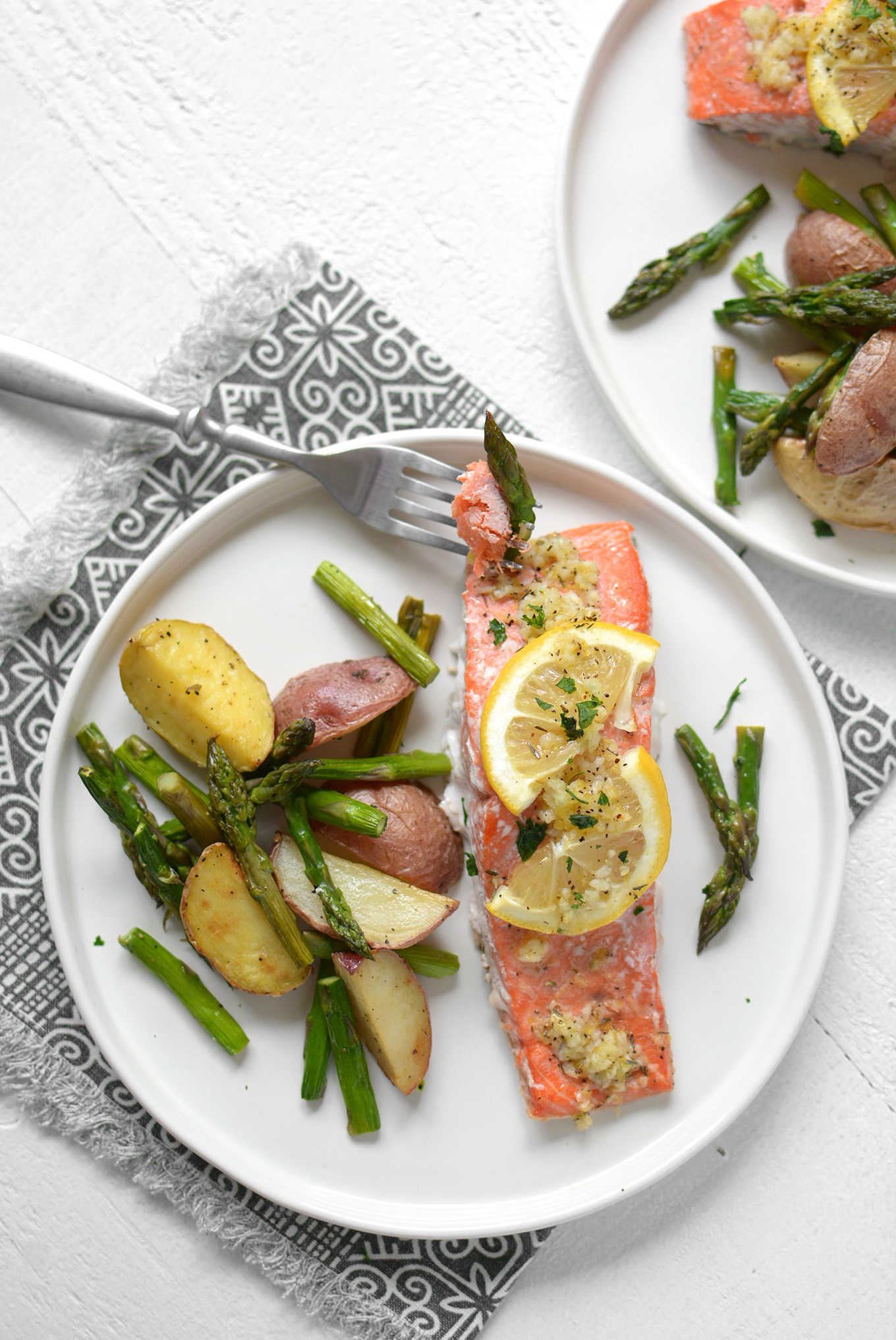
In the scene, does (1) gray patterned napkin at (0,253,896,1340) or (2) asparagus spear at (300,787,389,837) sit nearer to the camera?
(2) asparagus spear at (300,787,389,837)

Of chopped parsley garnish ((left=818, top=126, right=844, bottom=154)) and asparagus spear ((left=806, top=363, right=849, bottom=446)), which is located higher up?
chopped parsley garnish ((left=818, top=126, right=844, bottom=154))

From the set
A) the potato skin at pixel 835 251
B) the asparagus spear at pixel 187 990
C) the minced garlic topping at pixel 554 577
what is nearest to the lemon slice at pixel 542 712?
the minced garlic topping at pixel 554 577

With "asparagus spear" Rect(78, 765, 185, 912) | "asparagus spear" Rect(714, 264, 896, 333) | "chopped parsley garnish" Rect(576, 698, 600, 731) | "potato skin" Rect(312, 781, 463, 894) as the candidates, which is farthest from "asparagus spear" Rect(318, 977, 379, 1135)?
"asparagus spear" Rect(714, 264, 896, 333)

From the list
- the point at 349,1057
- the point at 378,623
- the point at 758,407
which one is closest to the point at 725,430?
the point at 758,407

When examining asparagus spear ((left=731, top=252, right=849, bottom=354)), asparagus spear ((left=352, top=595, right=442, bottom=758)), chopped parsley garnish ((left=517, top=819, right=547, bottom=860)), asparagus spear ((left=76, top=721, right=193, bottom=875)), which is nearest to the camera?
chopped parsley garnish ((left=517, top=819, right=547, bottom=860))

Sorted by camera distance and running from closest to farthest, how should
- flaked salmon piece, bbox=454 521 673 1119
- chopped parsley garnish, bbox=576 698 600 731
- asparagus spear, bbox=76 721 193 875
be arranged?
1. chopped parsley garnish, bbox=576 698 600 731
2. flaked salmon piece, bbox=454 521 673 1119
3. asparagus spear, bbox=76 721 193 875

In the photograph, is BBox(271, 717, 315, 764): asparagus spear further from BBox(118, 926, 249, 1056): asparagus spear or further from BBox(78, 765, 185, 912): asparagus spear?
BBox(118, 926, 249, 1056): asparagus spear

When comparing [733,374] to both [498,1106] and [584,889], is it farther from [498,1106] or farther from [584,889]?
[498,1106]
